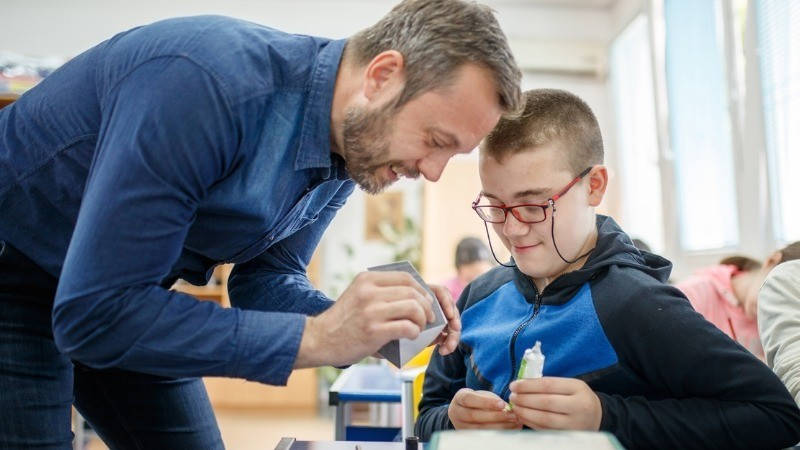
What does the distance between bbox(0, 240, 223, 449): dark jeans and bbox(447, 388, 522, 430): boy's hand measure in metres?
0.59

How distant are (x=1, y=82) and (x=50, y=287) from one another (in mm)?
1367

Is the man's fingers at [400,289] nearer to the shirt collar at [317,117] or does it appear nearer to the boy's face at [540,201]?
the shirt collar at [317,117]

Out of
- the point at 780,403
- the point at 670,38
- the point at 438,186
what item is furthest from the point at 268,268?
the point at 438,186

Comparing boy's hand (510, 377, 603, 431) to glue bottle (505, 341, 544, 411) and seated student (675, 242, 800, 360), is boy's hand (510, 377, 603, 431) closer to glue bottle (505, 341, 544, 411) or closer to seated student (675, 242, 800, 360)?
glue bottle (505, 341, 544, 411)

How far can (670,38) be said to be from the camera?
A: 4.79 metres

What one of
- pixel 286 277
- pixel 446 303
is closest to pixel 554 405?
pixel 446 303

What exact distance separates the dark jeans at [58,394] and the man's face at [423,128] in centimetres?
58

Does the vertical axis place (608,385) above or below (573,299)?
below

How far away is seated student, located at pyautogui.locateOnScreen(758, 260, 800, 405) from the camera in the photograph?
137 centimetres

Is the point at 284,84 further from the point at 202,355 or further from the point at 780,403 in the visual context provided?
the point at 780,403

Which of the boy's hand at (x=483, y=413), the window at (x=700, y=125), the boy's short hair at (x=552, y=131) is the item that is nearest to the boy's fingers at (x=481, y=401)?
the boy's hand at (x=483, y=413)

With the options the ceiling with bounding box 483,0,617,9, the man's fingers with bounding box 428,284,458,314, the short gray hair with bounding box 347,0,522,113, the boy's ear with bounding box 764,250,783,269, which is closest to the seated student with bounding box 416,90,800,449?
the man's fingers with bounding box 428,284,458,314

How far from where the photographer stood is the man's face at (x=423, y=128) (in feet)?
3.69

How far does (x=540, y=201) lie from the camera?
135 cm
